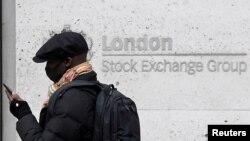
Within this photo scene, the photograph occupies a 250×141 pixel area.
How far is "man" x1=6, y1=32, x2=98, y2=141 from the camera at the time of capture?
2.56 metres

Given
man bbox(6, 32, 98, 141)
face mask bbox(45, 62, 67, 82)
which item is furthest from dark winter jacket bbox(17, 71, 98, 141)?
face mask bbox(45, 62, 67, 82)

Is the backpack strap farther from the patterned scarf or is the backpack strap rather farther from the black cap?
the black cap

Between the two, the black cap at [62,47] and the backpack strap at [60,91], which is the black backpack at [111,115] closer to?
the backpack strap at [60,91]

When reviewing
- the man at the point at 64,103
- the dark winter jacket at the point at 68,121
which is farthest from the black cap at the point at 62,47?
the dark winter jacket at the point at 68,121

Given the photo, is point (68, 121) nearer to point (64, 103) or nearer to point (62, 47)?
point (64, 103)

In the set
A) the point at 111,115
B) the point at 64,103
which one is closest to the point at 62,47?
the point at 64,103

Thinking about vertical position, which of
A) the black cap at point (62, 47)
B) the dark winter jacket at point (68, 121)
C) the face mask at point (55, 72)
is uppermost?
the black cap at point (62, 47)

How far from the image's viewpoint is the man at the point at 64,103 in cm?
256

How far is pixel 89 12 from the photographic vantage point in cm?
520

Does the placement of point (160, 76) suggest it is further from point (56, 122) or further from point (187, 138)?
point (56, 122)

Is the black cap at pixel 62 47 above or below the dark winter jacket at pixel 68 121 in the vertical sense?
above

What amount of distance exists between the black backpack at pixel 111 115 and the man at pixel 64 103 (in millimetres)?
24

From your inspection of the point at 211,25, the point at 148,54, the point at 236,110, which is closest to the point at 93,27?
the point at 148,54

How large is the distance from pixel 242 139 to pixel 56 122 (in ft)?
10.3
